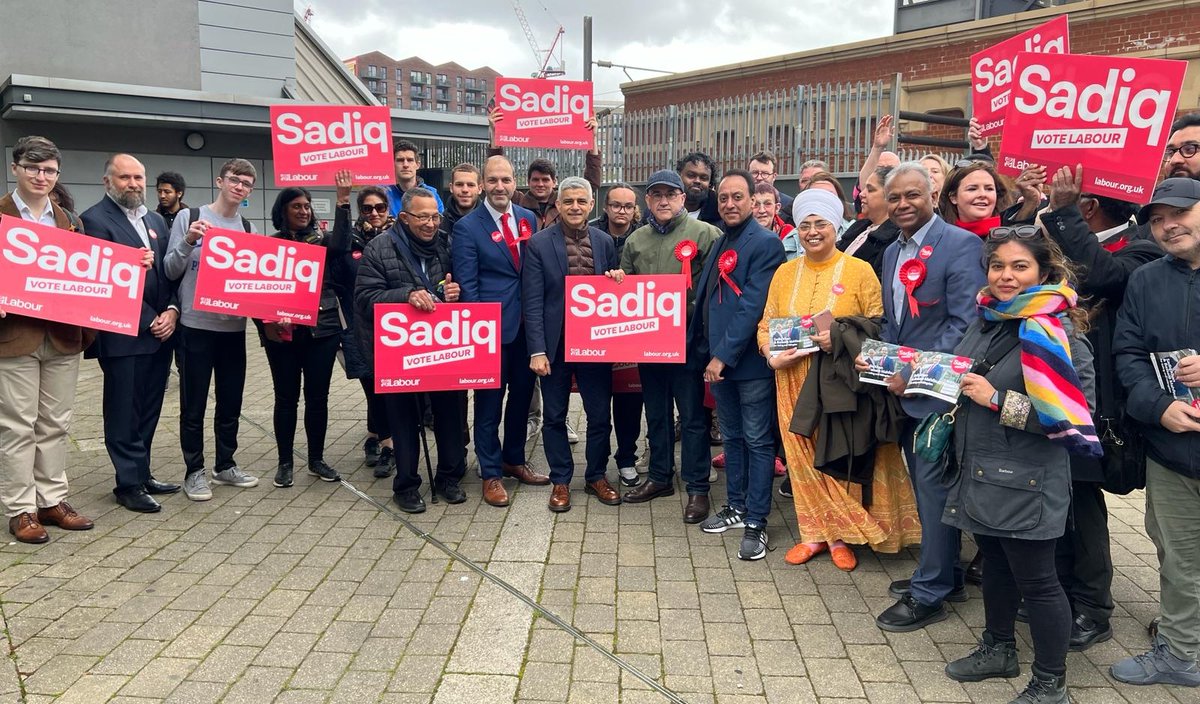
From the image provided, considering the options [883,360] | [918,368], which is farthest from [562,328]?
[918,368]

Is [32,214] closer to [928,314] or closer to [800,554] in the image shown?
[800,554]

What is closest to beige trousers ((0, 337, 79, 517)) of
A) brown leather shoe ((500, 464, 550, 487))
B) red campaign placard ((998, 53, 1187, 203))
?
brown leather shoe ((500, 464, 550, 487))

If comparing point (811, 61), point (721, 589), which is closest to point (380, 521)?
point (721, 589)

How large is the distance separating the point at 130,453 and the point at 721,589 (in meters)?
3.99

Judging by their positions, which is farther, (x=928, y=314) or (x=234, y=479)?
(x=234, y=479)

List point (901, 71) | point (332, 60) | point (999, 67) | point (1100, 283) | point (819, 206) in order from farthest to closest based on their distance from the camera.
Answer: point (901, 71) → point (332, 60) → point (999, 67) → point (819, 206) → point (1100, 283)

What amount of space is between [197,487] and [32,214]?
6.71 feet

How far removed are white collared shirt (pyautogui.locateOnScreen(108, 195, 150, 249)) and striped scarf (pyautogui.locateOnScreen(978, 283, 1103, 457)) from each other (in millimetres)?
5192

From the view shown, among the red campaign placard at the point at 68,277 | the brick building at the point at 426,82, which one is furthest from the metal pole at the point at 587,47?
the brick building at the point at 426,82

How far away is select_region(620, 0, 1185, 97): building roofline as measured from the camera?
14297mm

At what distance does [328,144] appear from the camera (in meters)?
6.15

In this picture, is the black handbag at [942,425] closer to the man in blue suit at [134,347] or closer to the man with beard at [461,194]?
the man with beard at [461,194]

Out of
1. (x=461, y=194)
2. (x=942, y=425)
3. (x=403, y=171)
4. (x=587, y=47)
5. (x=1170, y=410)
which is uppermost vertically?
(x=587, y=47)

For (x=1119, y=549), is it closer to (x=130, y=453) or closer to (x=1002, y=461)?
(x=1002, y=461)
